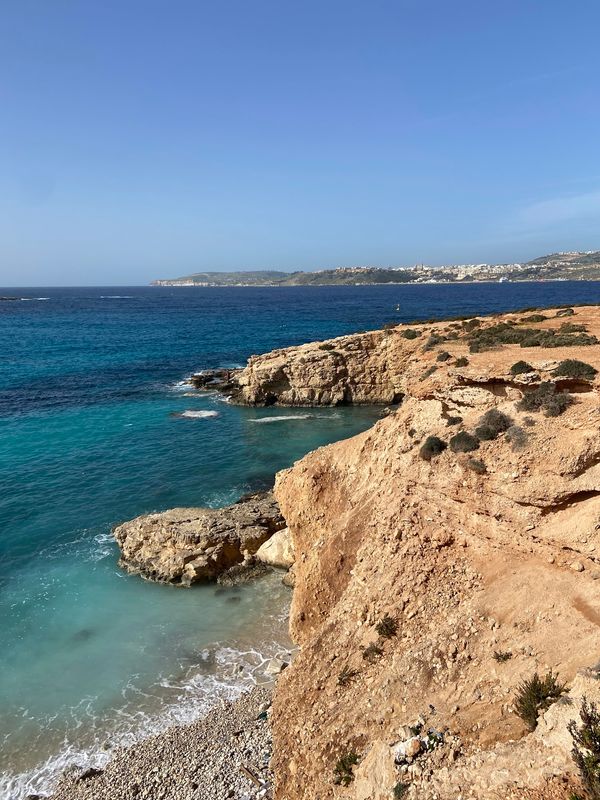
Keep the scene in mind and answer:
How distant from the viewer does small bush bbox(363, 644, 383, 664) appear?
44.7ft

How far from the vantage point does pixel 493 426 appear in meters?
16.2

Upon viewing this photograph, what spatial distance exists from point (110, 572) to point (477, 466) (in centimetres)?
1857

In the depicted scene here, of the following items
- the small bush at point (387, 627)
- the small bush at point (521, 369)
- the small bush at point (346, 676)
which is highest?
the small bush at point (521, 369)

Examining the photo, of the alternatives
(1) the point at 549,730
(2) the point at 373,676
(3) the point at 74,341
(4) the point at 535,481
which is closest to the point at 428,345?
(4) the point at 535,481

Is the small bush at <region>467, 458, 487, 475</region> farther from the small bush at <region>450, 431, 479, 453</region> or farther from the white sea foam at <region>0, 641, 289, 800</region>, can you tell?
the white sea foam at <region>0, 641, 289, 800</region>

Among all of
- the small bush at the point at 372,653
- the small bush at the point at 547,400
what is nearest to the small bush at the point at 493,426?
the small bush at the point at 547,400

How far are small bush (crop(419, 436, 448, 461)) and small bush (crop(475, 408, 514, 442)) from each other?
1246 millimetres

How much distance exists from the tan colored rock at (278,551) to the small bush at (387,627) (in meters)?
9.56

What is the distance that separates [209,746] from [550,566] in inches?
442

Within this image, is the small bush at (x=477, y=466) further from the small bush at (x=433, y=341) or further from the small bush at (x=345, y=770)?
the small bush at (x=433, y=341)

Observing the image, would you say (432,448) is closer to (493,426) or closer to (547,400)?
(493,426)

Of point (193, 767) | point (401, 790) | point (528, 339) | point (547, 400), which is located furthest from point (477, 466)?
point (528, 339)

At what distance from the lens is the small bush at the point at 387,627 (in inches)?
545

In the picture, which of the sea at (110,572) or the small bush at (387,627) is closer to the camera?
the small bush at (387,627)
